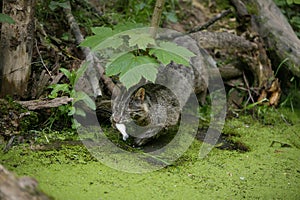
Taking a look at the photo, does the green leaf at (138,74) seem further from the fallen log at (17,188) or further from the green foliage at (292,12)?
the green foliage at (292,12)

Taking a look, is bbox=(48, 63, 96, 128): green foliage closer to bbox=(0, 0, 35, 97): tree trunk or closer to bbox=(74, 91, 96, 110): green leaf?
bbox=(74, 91, 96, 110): green leaf

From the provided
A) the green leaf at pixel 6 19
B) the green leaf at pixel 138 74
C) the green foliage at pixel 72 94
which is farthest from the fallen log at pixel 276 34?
the green leaf at pixel 6 19

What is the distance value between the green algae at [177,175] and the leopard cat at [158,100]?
23 cm

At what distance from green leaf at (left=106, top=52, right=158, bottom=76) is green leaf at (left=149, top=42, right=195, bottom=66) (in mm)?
51

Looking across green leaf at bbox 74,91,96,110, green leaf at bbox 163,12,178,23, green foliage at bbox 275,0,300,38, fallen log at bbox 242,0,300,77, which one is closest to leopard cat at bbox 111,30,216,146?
green leaf at bbox 74,91,96,110

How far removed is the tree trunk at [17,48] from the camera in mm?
2260

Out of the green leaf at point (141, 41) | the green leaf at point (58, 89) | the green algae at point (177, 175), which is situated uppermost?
the green leaf at point (141, 41)

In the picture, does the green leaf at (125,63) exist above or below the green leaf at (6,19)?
below

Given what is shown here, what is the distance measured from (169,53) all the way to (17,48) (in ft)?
2.84

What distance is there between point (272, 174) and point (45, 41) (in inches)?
63.1

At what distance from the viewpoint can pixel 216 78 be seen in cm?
317

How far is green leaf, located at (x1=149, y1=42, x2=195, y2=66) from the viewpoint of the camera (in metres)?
2.09

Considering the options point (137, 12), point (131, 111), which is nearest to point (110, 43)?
point (131, 111)

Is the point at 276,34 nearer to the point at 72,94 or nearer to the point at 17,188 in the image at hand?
the point at 72,94
